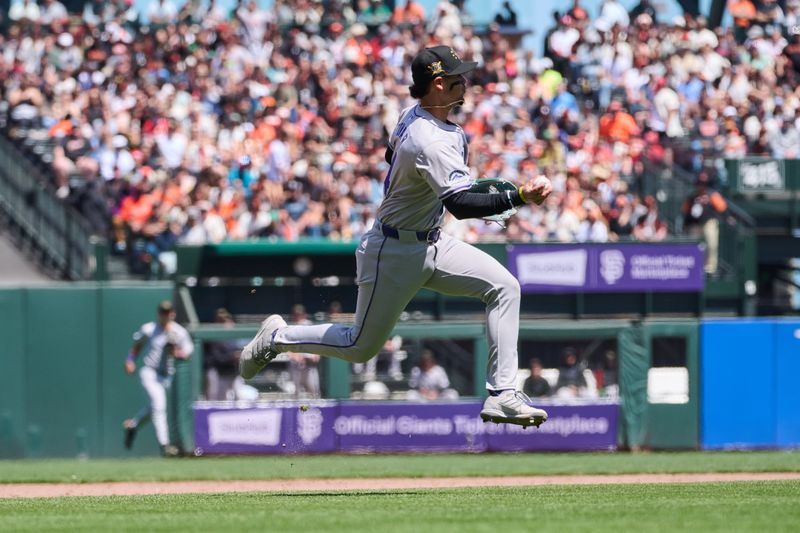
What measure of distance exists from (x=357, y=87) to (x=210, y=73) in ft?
7.38

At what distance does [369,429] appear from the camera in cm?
1714

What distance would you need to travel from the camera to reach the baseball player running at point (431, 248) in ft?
25.8

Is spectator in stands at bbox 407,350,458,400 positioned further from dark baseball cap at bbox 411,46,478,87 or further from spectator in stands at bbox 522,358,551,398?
dark baseball cap at bbox 411,46,478,87

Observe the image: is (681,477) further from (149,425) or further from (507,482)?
(149,425)

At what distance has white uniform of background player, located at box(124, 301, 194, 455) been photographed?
54.3 feet

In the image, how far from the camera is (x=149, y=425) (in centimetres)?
1712

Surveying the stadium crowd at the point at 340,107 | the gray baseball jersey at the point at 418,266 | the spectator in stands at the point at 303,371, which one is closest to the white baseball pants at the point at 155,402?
the spectator in stands at the point at 303,371

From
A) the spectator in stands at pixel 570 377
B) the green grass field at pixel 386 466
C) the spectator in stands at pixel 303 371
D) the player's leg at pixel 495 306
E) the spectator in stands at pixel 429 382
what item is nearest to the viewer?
the player's leg at pixel 495 306

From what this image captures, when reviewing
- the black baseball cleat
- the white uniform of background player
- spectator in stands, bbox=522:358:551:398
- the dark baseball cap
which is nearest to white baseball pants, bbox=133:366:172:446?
the white uniform of background player

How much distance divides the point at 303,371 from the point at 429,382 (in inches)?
61.4

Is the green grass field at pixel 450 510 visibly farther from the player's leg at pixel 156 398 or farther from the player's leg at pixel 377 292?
the player's leg at pixel 156 398

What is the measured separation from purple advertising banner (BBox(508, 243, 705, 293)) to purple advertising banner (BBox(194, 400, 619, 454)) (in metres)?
1.75

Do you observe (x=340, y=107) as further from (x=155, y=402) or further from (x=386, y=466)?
(x=386, y=466)

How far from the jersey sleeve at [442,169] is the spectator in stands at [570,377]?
10.2 m
